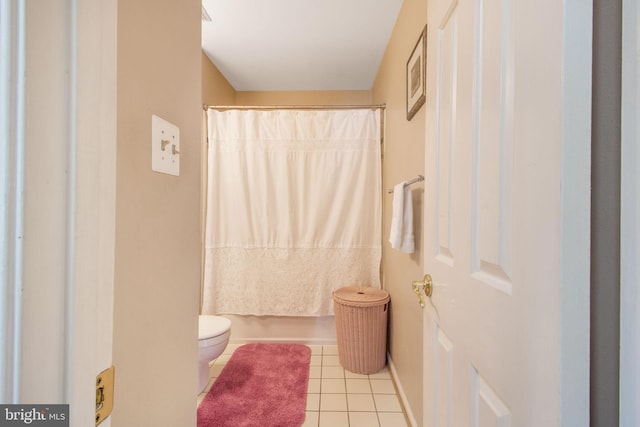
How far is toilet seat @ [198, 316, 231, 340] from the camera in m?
1.75

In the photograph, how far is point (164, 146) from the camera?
67cm

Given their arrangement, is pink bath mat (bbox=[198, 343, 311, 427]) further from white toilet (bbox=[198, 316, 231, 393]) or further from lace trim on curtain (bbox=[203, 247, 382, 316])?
lace trim on curtain (bbox=[203, 247, 382, 316])

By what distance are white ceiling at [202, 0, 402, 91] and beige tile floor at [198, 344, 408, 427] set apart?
2445 mm

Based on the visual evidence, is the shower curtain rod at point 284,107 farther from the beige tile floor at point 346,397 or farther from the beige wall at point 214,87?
the beige tile floor at point 346,397

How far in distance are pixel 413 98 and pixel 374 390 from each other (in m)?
1.80

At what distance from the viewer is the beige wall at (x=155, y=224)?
551 millimetres

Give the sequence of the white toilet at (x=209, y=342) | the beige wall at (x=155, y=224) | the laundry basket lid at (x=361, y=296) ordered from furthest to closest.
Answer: the laundry basket lid at (x=361, y=296) → the white toilet at (x=209, y=342) → the beige wall at (x=155, y=224)

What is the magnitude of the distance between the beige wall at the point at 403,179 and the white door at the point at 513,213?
66 cm

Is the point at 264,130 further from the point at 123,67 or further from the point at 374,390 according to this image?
the point at 374,390

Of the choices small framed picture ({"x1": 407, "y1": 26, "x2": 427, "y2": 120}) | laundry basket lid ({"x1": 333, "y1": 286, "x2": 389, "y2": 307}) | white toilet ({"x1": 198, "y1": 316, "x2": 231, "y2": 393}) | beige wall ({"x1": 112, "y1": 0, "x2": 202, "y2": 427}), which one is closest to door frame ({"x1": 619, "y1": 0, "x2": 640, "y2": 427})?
beige wall ({"x1": 112, "y1": 0, "x2": 202, "y2": 427})

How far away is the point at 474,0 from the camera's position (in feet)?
2.05

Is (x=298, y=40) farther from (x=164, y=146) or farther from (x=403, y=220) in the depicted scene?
(x=164, y=146)

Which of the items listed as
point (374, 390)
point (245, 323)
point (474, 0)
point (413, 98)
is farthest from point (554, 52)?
point (245, 323)

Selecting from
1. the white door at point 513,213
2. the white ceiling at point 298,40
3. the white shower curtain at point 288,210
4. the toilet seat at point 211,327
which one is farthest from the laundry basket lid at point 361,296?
the white ceiling at point 298,40
